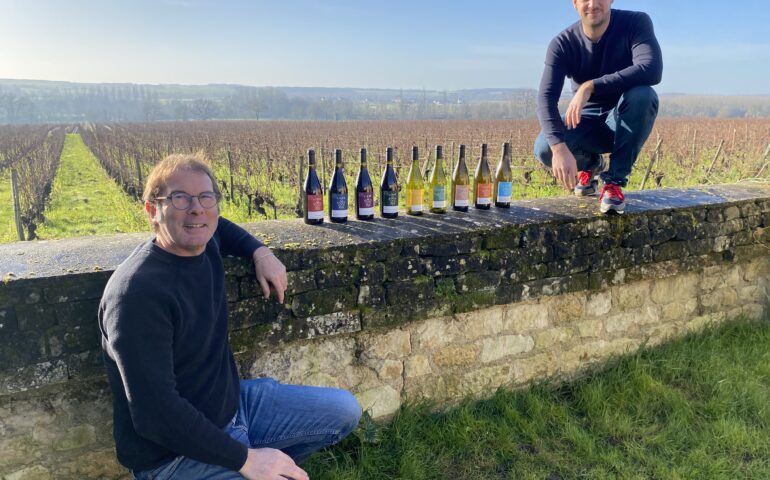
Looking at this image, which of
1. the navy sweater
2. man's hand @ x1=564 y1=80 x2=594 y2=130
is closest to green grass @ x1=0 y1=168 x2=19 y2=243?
the navy sweater

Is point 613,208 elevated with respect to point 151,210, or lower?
lower

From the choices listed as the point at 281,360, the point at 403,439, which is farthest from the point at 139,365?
the point at 403,439

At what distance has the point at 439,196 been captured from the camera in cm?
280

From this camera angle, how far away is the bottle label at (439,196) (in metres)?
2.79

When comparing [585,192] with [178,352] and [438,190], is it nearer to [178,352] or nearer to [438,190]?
[438,190]

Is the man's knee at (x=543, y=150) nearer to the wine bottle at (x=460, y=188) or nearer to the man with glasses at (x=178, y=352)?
the wine bottle at (x=460, y=188)

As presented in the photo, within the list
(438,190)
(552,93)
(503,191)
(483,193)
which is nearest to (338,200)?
(438,190)

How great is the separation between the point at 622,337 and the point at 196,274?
8.06ft

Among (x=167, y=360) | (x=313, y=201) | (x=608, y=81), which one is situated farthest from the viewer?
(x=608, y=81)

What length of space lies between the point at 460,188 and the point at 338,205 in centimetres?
74

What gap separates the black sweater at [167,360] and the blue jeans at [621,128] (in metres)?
2.33

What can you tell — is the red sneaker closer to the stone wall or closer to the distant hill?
the stone wall

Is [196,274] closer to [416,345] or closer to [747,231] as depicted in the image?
[416,345]

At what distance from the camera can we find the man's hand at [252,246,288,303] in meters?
1.96
